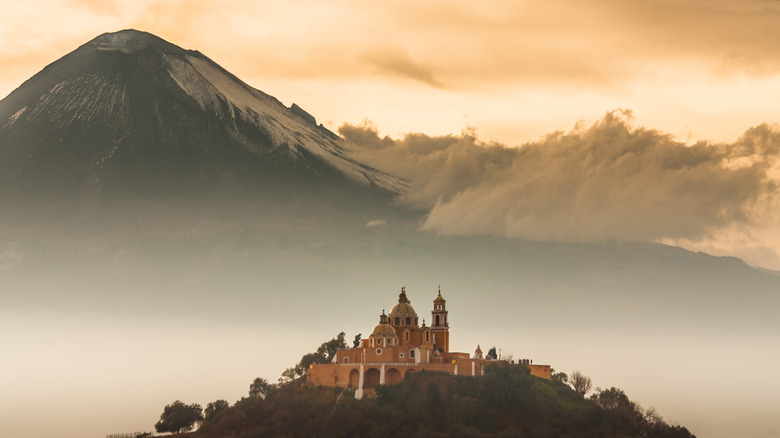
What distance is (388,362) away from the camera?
11006cm

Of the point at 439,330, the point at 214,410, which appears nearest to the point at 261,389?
the point at 214,410

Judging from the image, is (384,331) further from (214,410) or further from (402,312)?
(214,410)

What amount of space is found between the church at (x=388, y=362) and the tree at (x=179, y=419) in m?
20.5

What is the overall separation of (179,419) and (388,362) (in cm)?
2884

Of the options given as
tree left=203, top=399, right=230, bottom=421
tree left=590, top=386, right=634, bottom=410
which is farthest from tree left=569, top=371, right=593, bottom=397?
tree left=203, top=399, right=230, bottom=421

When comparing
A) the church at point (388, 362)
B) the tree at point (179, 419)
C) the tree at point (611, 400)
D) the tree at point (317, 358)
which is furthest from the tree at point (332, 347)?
the tree at point (611, 400)

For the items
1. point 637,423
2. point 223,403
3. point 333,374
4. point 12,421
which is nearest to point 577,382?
point 637,423

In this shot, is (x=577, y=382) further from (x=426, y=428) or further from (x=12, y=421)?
(x=12, y=421)

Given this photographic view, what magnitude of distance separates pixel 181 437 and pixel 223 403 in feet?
20.6

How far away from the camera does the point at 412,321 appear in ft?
378

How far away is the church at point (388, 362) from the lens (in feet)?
359

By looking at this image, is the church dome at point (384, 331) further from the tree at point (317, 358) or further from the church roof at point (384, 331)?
the tree at point (317, 358)

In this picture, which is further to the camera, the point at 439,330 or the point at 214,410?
the point at 214,410

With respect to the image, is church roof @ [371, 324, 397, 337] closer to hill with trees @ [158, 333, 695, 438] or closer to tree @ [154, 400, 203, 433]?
hill with trees @ [158, 333, 695, 438]
